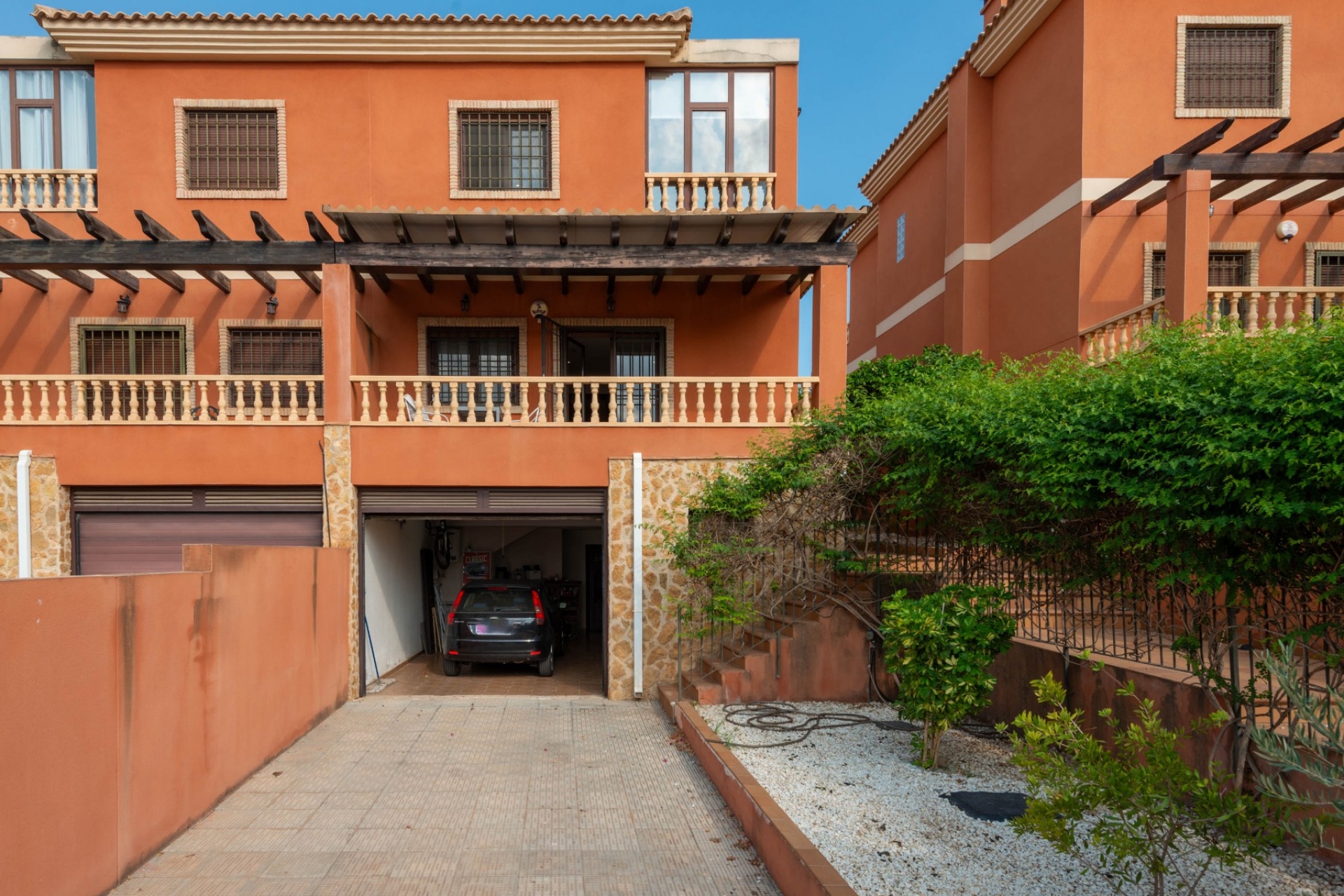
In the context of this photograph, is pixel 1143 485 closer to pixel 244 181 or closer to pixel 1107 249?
pixel 1107 249

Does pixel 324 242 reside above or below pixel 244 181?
below

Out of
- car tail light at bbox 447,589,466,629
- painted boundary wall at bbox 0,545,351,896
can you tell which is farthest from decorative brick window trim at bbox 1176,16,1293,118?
painted boundary wall at bbox 0,545,351,896

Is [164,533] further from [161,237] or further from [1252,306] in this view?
[1252,306]

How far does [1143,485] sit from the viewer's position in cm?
411

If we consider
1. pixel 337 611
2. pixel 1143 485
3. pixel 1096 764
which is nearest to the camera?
pixel 1096 764

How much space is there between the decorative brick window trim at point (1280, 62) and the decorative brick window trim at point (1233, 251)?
5.92 feet

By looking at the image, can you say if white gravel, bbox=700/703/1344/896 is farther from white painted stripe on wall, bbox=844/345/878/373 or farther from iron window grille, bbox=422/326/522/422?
white painted stripe on wall, bbox=844/345/878/373

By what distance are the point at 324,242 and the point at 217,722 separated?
236 inches

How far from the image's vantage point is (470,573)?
46.0 feet

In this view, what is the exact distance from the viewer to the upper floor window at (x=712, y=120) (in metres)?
11.3

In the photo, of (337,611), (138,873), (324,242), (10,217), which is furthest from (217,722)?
(10,217)

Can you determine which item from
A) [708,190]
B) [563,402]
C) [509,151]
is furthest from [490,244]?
[708,190]

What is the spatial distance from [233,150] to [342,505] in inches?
251

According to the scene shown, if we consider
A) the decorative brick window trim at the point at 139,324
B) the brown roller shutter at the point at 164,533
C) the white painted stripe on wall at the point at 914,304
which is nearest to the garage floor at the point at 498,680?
the brown roller shutter at the point at 164,533
